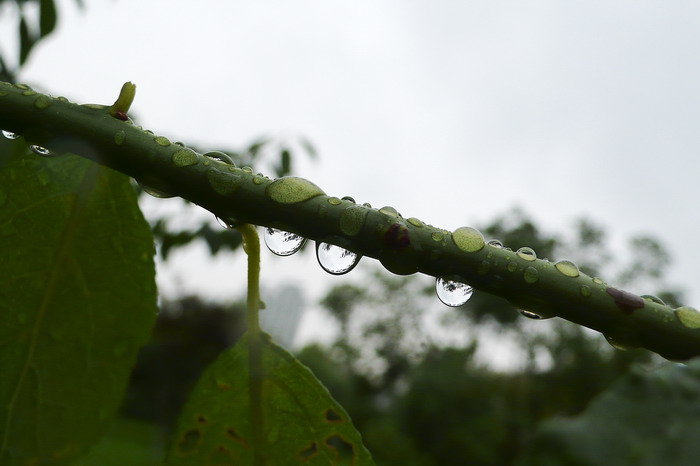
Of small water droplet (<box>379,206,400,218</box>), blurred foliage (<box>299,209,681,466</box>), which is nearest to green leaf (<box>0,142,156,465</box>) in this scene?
small water droplet (<box>379,206,400,218</box>)

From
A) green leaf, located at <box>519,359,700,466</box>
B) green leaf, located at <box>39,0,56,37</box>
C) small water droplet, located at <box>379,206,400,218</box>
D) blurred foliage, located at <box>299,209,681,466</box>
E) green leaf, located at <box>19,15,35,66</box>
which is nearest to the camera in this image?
green leaf, located at <box>519,359,700,466</box>

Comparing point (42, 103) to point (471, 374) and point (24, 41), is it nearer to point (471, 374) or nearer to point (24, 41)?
point (24, 41)

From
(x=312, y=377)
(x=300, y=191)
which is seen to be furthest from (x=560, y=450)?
(x=312, y=377)

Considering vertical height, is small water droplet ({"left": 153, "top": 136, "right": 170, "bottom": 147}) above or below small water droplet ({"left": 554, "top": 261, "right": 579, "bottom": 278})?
above

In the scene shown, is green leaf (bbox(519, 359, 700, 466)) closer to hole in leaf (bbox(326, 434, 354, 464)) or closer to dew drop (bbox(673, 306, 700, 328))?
dew drop (bbox(673, 306, 700, 328))

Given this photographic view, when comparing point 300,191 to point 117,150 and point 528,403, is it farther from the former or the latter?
point 528,403

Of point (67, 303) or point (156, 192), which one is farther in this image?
point (67, 303)

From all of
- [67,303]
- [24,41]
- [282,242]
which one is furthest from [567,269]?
[24,41]
